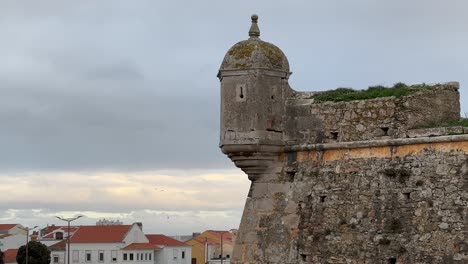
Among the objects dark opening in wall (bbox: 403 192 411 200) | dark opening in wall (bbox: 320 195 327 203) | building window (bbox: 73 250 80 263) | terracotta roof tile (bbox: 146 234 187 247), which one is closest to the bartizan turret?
dark opening in wall (bbox: 320 195 327 203)

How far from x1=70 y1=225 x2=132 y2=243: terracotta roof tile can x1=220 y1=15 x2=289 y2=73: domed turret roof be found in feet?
206

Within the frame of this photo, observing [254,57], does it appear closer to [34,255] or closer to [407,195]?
[407,195]

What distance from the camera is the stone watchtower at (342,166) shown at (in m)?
12.5

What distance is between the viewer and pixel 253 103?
1412 centimetres

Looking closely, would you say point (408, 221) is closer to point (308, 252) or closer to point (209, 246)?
point (308, 252)

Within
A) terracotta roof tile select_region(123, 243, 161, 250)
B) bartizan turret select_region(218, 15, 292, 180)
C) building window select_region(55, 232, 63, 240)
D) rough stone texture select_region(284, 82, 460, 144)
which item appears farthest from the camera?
building window select_region(55, 232, 63, 240)

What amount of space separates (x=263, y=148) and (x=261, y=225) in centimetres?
136

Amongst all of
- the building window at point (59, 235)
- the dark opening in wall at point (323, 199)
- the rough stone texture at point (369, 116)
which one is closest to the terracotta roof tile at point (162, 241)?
the building window at point (59, 235)

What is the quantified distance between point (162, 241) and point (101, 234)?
6.63 m

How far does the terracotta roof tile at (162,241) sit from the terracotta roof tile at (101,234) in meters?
3.66

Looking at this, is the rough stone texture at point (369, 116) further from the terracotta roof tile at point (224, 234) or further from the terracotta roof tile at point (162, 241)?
the terracotta roof tile at point (224, 234)

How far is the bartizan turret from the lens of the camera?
14.1m

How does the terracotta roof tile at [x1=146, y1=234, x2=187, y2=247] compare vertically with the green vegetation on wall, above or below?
above

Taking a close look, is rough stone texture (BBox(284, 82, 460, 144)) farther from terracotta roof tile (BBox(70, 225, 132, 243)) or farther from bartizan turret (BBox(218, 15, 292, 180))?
terracotta roof tile (BBox(70, 225, 132, 243))
